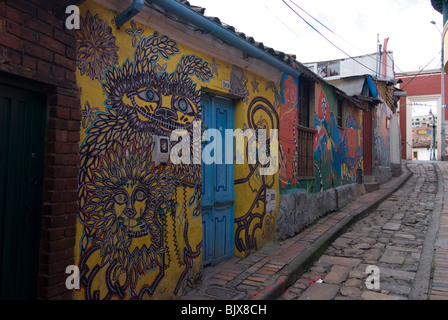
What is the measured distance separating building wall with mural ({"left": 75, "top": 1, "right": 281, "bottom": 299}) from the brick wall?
0.10 metres

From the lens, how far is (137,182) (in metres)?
3.14

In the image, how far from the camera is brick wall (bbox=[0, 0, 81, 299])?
2264mm

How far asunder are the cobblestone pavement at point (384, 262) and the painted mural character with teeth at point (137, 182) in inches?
65.6

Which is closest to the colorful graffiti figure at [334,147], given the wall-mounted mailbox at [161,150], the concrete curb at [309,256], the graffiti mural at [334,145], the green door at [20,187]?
the graffiti mural at [334,145]

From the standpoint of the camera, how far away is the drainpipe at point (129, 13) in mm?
2792

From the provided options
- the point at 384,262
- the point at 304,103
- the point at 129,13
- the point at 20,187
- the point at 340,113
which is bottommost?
the point at 384,262

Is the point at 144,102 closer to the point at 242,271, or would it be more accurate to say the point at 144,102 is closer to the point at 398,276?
the point at 242,271

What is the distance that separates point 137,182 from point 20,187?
3.29 ft

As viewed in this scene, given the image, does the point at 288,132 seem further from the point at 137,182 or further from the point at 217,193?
the point at 137,182

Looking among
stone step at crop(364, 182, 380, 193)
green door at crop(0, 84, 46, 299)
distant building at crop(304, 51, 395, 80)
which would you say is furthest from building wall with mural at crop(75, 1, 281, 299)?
distant building at crop(304, 51, 395, 80)

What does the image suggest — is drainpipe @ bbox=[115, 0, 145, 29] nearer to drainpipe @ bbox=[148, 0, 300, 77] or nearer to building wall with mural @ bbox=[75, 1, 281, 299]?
building wall with mural @ bbox=[75, 1, 281, 299]

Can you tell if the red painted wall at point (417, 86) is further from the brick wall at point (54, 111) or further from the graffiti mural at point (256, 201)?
the brick wall at point (54, 111)

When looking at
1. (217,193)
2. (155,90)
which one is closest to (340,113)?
(217,193)

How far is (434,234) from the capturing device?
6109 millimetres
